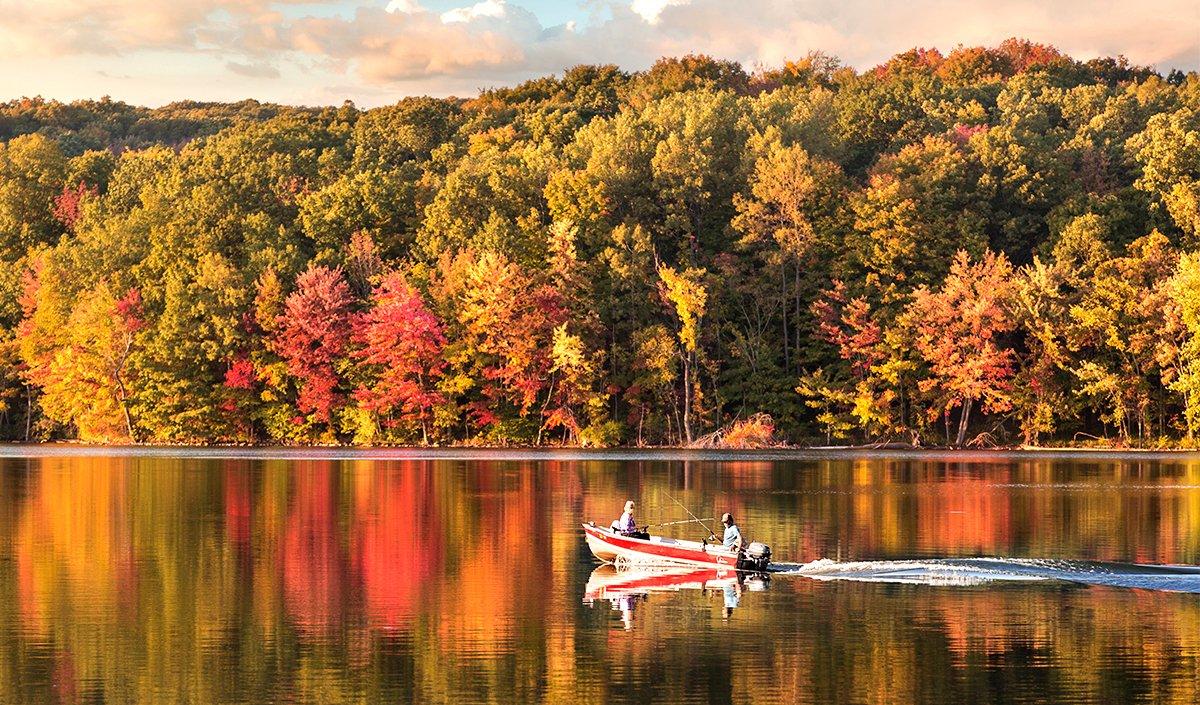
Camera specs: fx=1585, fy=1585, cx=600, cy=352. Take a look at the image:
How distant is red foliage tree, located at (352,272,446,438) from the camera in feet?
276

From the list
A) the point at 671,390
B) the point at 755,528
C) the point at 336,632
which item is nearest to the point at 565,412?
the point at 671,390

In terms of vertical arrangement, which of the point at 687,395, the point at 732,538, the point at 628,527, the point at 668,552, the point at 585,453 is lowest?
the point at 668,552

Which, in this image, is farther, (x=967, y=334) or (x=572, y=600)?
(x=967, y=334)

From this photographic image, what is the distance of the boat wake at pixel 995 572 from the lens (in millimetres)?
30094

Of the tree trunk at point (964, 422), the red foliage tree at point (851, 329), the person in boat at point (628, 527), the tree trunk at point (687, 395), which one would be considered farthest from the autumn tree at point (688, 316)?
the person in boat at point (628, 527)

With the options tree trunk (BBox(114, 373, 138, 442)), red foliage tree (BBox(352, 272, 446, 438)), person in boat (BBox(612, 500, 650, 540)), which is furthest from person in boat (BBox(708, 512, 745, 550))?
tree trunk (BBox(114, 373, 138, 442))

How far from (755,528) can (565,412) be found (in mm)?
45194

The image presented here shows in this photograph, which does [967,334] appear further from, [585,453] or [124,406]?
[124,406]

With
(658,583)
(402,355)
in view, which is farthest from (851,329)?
(658,583)

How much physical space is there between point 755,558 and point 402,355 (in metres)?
54.7

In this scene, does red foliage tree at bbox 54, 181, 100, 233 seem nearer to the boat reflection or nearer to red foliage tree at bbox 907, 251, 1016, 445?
red foliage tree at bbox 907, 251, 1016, 445

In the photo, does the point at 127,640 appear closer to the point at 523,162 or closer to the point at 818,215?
the point at 818,215

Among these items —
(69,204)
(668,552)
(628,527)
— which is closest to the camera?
(668,552)

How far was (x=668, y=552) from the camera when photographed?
3309cm
